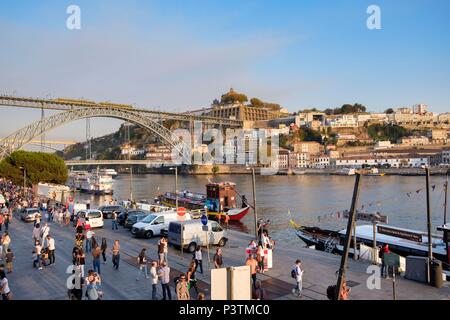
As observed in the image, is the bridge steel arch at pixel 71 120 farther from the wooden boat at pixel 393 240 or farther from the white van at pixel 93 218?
the wooden boat at pixel 393 240

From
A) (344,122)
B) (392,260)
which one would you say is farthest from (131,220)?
(344,122)

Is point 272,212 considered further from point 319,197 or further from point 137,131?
point 137,131

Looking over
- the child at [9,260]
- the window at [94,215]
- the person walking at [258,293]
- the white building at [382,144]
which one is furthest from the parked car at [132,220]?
the white building at [382,144]

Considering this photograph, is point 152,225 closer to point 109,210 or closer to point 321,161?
point 109,210

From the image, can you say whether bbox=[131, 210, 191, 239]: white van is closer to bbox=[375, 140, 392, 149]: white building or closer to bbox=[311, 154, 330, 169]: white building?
bbox=[311, 154, 330, 169]: white building

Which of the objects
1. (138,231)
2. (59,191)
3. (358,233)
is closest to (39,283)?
(138,231)

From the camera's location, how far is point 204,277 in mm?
9266

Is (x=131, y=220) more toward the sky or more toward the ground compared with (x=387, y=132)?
more toward the ground

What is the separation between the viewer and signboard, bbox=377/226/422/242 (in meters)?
13.9

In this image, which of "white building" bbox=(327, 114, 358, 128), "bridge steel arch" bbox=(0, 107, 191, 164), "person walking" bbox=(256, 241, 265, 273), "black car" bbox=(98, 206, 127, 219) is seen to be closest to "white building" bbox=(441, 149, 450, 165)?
"white building" bbox=(327, 114, 358, 128)

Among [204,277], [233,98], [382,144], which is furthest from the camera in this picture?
[233,98]

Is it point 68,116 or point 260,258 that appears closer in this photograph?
point 260,258

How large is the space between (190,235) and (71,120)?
54.5 m
